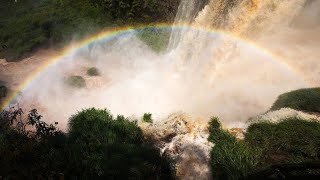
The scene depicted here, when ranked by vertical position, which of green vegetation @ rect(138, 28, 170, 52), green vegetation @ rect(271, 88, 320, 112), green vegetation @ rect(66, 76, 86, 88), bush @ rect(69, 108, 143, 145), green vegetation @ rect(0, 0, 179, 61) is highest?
green vegetation @ rect(0, 0, 179, 61)

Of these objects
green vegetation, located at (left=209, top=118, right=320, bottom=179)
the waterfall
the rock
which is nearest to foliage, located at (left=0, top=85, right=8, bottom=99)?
the waterfall

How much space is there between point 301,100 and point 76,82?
16994 millimetres

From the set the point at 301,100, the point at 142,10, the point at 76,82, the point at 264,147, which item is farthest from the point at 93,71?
the point at 264,147

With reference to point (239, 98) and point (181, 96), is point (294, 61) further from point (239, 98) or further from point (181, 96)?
point (181, 96)

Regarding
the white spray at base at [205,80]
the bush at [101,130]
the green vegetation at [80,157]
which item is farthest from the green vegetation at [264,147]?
the bush at [101,130]

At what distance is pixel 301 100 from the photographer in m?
15.2

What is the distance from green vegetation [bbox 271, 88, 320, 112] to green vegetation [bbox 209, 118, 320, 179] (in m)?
2.13

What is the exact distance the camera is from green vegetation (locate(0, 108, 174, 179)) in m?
9.91

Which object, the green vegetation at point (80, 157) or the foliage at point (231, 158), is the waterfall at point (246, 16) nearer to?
the foliage at point (231, 158)

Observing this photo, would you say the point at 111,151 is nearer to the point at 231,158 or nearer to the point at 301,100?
the point at 231,158

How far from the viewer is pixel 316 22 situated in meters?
19.9

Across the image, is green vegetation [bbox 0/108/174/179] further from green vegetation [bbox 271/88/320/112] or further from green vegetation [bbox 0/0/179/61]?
green vegetation [bbox 0/0/179/61]

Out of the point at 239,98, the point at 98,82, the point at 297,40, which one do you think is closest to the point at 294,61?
the point at 297,40

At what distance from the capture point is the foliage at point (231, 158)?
35.0 feet
